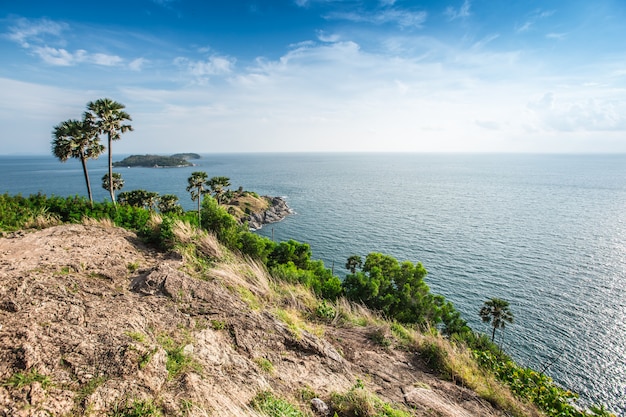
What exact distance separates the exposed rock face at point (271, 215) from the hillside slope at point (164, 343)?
63.5 metres

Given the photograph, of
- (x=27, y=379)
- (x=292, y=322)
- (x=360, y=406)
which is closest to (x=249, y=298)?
(x=292, y=322)

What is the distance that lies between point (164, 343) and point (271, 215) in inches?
2911

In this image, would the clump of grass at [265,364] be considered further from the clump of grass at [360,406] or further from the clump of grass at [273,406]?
the clump of grass at [360,406]

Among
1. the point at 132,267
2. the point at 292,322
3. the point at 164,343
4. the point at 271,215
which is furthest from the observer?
the point at 271,215

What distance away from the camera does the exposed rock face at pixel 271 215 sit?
239 feet

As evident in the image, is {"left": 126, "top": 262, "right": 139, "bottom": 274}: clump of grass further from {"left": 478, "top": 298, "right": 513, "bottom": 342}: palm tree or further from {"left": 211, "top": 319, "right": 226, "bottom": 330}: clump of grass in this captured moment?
{"left": 478, "top": 298, "right": 513, "bottom": 342}: palm tree

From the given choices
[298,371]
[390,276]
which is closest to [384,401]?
[298,371]

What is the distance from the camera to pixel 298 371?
578 centimetres

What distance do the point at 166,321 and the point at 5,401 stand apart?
253 centimetres

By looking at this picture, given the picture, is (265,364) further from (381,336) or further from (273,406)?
(381,336)

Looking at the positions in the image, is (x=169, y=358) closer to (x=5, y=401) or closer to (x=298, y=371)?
(x=5, y=401)

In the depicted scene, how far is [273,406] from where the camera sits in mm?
4441

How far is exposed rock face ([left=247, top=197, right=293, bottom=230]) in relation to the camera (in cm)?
7294

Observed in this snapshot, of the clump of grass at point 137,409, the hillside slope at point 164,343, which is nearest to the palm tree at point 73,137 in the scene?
the hillside slope at point 164,343
